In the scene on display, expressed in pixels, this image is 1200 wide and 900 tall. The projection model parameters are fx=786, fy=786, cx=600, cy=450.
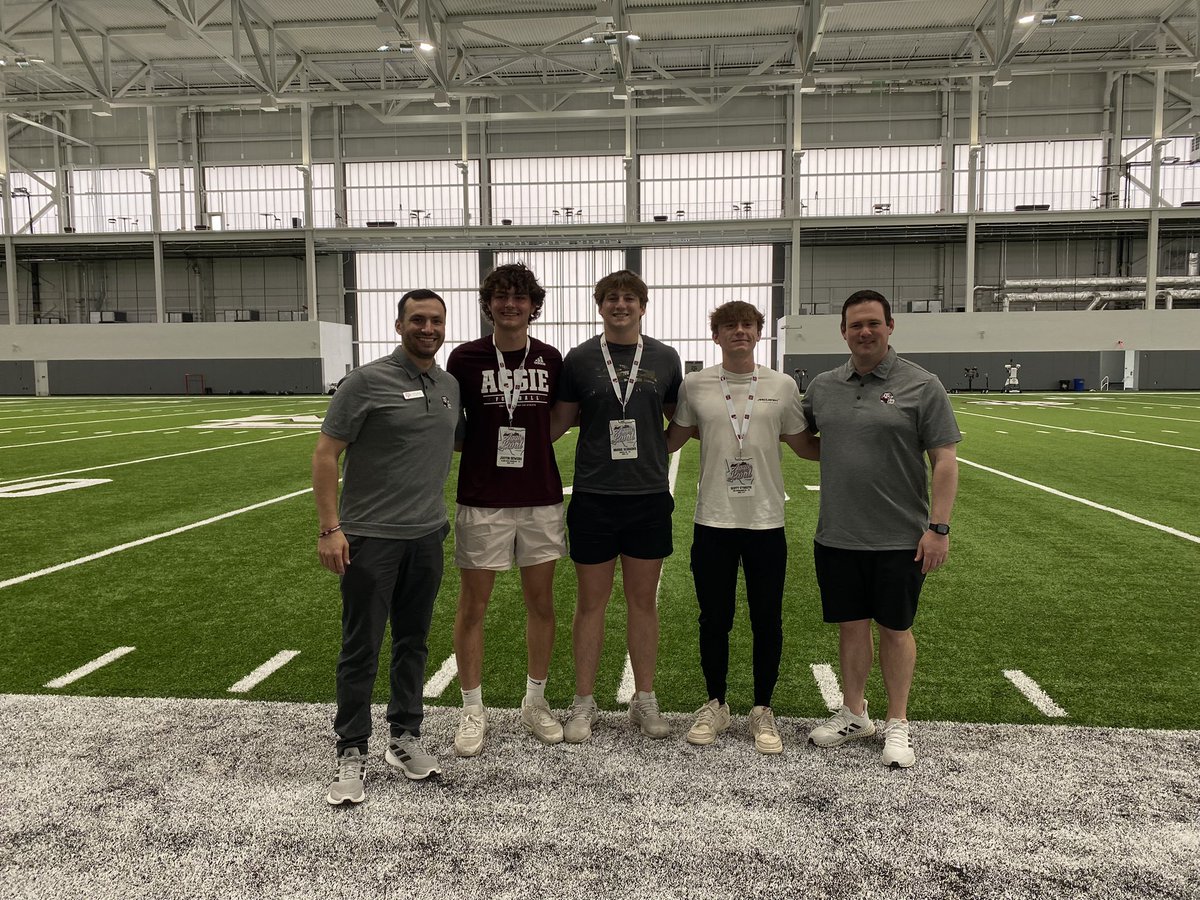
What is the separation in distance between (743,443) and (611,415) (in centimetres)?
56

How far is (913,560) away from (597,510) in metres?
1.28

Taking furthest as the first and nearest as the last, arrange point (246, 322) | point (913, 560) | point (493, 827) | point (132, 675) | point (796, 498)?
point (246, 322), point (796, 498), point (132, 675), point (913, 560), point (493, 827)

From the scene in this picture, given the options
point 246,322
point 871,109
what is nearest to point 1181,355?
point 871,109

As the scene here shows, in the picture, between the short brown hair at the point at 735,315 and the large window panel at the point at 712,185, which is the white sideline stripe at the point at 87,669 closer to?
the short brown hair at the point at 735,315

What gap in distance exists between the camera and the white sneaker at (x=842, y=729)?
3209 mm

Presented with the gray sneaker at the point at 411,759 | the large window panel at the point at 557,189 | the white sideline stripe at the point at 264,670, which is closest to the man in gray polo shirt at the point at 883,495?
the gray sneaker at the point at 411,759

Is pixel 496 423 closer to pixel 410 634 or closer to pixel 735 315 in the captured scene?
pixel 410 634

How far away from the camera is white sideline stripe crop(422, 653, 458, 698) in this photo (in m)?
3.78

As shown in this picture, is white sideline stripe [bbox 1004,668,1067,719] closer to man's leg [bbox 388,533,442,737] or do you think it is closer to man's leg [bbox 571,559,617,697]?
man's leg [bbox 571,559,617,697]

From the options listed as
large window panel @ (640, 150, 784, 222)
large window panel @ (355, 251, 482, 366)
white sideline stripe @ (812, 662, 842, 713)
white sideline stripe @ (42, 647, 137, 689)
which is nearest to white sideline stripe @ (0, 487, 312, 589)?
white sideline stripe @ (42, 647, 137, 689)

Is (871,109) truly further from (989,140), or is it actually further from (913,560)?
(913,560)

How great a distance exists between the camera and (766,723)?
10.7 ft

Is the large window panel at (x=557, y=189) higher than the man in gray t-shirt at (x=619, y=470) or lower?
higher

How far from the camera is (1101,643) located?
4.33 metres
